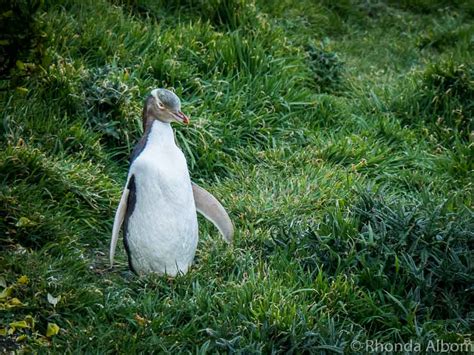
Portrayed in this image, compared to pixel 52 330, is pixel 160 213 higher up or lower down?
higher up

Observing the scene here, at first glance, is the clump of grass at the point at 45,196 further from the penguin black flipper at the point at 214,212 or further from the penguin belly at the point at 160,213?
the penguin black flipper at the point at 214,212

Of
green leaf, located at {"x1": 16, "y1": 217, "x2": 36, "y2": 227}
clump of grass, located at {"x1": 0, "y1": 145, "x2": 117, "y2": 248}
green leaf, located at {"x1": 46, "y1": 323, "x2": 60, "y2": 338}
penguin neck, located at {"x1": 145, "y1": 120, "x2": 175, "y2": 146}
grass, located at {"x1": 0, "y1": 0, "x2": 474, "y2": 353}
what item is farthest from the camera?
clump of grass, located at {"x1": 0, "y1": 145, "x2": 117, "y2": 248}

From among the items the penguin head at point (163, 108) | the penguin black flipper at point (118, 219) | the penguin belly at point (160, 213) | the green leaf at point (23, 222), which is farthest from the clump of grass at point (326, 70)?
the green leaf at point (23, 222)

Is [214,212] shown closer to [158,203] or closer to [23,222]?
[158,203]

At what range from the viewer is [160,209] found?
5.05 meters

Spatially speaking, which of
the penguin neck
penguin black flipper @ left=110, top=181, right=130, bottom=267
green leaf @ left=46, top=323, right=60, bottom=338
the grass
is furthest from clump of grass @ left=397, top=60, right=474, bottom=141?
green leaf @ left=46, top=323, right=60, bottom=338

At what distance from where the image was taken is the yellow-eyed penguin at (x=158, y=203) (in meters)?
5.04

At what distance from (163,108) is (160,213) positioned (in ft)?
1.85

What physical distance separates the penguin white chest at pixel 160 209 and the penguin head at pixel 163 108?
4cm

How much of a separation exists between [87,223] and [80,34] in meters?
1.92

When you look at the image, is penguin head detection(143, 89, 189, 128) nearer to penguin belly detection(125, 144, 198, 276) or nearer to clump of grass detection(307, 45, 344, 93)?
penguin belly detection(125, 144, 198, 276)

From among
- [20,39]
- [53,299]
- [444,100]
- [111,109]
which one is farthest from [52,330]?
[444,100]

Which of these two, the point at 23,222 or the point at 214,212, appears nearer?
the point at 23,222

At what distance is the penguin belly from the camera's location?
16.5ft
